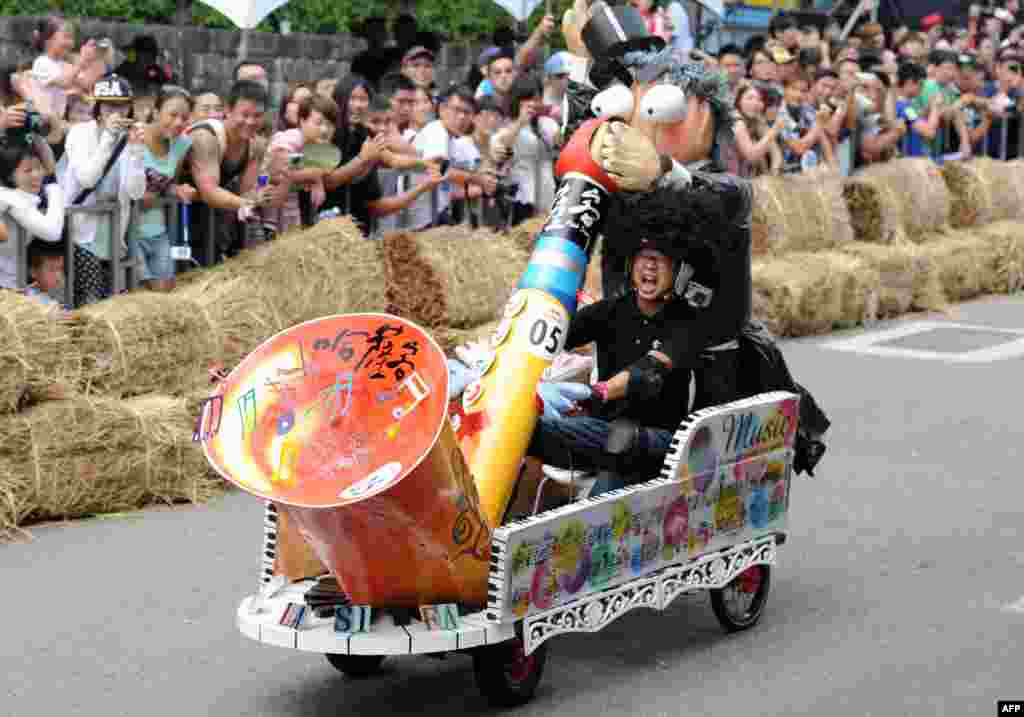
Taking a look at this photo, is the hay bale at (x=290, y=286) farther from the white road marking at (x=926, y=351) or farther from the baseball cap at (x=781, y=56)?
the baseball cap at (x=781, y=56)

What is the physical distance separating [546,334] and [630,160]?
720mm

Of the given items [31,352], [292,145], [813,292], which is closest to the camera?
[31,352]

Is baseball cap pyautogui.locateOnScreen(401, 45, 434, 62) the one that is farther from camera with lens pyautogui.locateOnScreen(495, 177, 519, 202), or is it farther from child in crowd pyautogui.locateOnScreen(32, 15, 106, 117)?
child in crowd pyautogui.locateOnScreen(32, 15, 106, 117)

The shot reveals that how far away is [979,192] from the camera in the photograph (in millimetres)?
18578

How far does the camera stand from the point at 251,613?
6.01 m

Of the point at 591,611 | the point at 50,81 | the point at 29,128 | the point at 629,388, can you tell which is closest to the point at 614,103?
the point at 629,388

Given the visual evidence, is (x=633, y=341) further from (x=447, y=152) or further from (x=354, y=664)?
(x=447, y=152)

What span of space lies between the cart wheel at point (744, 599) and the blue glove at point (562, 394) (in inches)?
42.0

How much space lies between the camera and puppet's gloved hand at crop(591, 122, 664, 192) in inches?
276

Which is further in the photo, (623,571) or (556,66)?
(556,66)

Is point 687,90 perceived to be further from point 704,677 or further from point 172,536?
point 172,536

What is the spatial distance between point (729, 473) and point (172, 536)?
2880mm

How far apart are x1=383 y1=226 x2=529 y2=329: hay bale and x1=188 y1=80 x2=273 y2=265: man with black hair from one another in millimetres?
944

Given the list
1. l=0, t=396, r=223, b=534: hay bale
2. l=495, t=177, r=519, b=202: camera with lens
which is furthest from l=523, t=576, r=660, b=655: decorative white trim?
l=495, t=177, r=519, b=202: camera with lens
